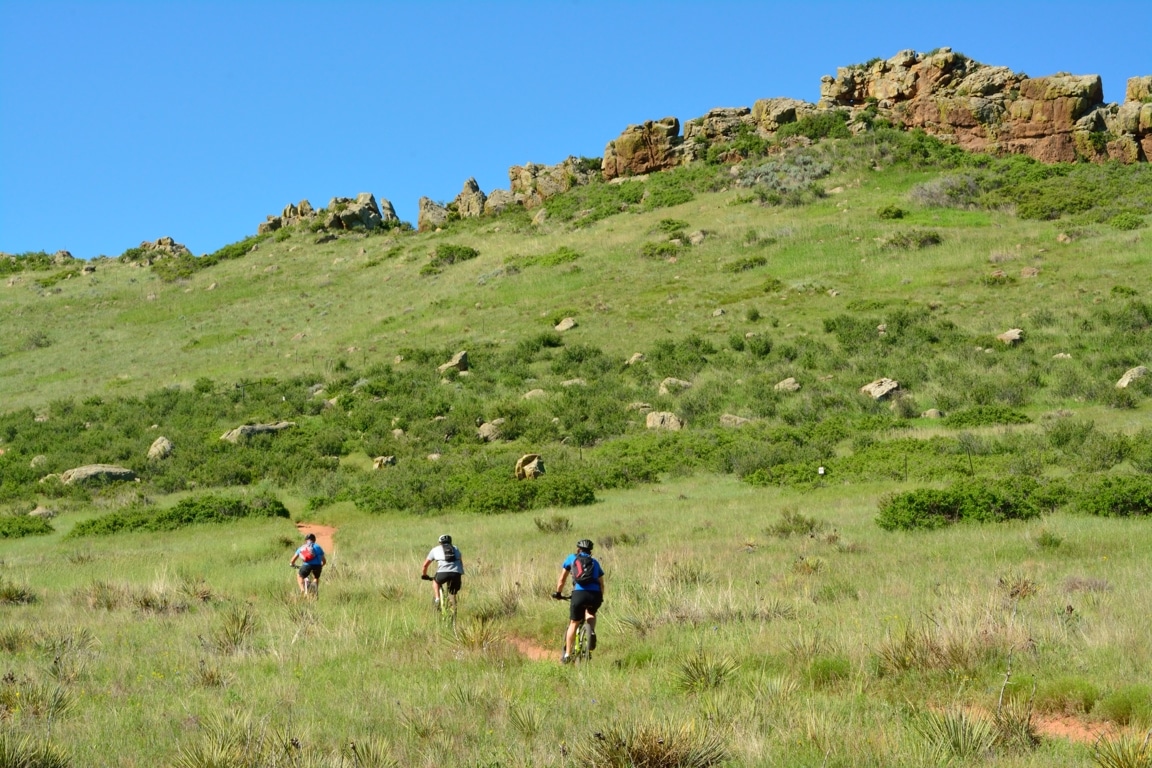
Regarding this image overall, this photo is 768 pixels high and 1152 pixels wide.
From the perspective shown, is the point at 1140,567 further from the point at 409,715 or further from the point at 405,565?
the point at 405,565

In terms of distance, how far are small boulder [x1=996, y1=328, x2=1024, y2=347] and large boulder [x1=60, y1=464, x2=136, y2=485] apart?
105ft

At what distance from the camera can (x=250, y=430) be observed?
33781 millimetres

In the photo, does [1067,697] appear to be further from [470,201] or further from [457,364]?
[470,201]

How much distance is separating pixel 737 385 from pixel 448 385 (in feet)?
39.7

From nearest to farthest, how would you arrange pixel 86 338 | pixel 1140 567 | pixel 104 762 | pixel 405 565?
pixel 104 762 → pixel 1140 567 → pixel 405 565 → pixel 86 338

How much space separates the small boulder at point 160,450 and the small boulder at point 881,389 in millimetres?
25120

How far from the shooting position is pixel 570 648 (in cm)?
1023

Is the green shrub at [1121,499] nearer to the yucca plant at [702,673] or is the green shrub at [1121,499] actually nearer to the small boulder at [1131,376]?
the yucca plant at [702,673]

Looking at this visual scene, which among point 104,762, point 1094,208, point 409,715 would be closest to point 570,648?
point 409,715

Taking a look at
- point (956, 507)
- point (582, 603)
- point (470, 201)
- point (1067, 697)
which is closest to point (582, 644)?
point (582, 603)

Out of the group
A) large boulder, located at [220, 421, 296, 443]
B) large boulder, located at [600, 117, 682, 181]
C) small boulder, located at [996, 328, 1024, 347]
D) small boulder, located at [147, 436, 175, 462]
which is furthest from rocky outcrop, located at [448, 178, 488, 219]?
small boulder, located at [996, 328, 1024, 347]

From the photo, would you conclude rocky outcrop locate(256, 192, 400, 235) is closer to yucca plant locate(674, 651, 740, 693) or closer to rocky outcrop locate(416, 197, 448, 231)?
rocky outcrop locate(416, 197, 448, 231)

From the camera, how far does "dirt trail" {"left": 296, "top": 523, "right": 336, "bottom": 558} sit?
2184 cm

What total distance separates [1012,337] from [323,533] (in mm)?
26381
